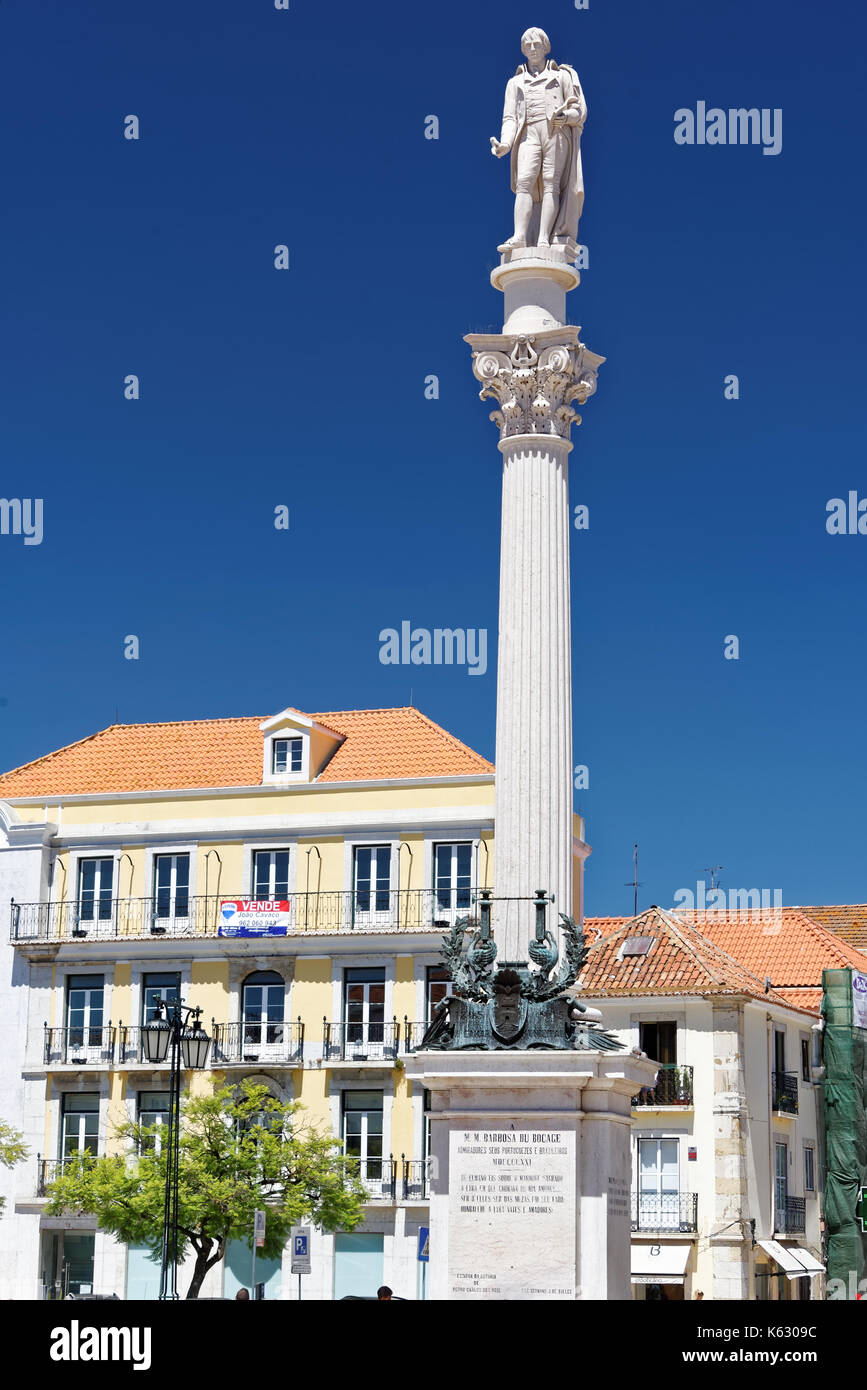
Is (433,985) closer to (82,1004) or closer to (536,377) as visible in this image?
(82,1004)

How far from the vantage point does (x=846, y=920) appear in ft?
224

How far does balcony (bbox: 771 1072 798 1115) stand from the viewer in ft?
167

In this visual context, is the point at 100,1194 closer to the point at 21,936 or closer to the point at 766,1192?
the point at 21,936

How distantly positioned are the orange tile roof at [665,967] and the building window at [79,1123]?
1254 centimetres

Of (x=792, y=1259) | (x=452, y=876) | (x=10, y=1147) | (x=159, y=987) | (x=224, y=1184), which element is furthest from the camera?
(x=159, y=987)

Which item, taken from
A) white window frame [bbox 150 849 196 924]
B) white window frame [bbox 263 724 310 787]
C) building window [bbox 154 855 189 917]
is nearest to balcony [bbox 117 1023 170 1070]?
white window frame [bbox 150 849 196 924]

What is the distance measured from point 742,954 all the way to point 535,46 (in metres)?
37.4

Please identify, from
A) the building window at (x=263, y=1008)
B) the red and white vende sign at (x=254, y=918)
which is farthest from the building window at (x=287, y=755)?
the building window at (x=263, y=1008)

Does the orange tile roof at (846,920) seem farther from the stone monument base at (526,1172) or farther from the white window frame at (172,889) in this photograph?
the stone monument base at (526,1172)

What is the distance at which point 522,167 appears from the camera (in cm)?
2552

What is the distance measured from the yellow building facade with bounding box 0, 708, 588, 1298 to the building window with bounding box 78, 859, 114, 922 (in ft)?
0.19

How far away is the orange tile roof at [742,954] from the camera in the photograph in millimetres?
49688

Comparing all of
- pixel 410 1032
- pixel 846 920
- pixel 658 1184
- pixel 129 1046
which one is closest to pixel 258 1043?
pixel 129 1046
